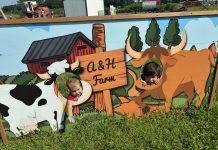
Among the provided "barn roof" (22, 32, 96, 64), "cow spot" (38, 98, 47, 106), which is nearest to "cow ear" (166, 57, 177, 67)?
"barn roof" (22, 32, 96, 64)

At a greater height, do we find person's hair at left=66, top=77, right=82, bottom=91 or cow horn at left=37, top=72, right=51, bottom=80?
cow horn at left=37, top=72, right=51, bottom=80

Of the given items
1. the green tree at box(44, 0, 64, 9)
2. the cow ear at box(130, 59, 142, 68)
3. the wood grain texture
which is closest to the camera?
the wood grain texture

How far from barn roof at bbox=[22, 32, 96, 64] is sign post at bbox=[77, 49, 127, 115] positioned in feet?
0.99

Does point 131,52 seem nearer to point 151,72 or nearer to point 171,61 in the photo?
point 151,72

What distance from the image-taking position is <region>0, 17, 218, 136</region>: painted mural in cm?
516

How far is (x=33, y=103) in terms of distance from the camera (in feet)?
17.6

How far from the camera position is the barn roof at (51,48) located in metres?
5.14

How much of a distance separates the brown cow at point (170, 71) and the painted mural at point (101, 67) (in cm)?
2

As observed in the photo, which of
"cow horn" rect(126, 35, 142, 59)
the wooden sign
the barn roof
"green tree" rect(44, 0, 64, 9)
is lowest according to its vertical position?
"green tree" rect(44, 0, 64, 9)

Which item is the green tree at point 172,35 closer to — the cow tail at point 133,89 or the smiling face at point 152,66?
the smiling face at point 152,66

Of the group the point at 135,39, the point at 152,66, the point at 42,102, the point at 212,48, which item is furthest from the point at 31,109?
the point at 212,48

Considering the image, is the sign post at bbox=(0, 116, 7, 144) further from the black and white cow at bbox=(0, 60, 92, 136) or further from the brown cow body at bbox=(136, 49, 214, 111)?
the brown cow body at bbox=(136, 49, 214, 111)

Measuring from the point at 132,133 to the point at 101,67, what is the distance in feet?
3.98

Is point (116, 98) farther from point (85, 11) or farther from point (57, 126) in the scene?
point (85, 11)
